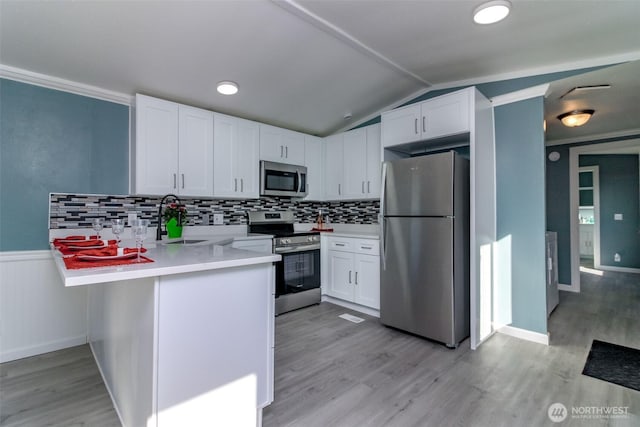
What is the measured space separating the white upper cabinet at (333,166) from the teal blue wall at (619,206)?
5326 mm

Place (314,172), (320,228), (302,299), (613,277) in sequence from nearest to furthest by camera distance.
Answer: (302,299) < (314,172) < (320,228) < (613,277)

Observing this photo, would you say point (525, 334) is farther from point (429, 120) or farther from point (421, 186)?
point (429, 120)

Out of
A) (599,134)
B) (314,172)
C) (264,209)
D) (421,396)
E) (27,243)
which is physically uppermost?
(599,134)

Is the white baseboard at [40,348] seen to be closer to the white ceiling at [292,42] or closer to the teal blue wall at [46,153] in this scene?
the teal blue wall at [46,153]

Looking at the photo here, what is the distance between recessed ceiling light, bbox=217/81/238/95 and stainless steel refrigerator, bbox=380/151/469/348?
1689 millimetres

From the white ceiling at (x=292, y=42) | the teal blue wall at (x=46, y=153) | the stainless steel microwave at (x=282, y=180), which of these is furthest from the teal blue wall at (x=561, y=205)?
the teal blue wall at (x=46, y=153)

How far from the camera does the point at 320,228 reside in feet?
14.7

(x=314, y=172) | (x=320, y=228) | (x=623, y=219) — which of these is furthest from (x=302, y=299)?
(x=623, y=219)

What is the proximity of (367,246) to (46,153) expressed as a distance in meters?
3.11

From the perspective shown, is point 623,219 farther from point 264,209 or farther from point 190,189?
point 190,189

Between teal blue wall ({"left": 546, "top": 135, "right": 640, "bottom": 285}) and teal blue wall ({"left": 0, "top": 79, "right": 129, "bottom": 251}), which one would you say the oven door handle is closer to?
teal blue wall ({"left": 0, "top": 79, "right": 129, "bottom": 251})

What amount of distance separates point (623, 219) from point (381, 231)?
5714 millimetres

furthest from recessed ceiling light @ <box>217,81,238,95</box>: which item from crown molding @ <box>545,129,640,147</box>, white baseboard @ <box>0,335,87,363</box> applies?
crown molding @ <box>545,129,640,147</box>

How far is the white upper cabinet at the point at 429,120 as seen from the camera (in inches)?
105
